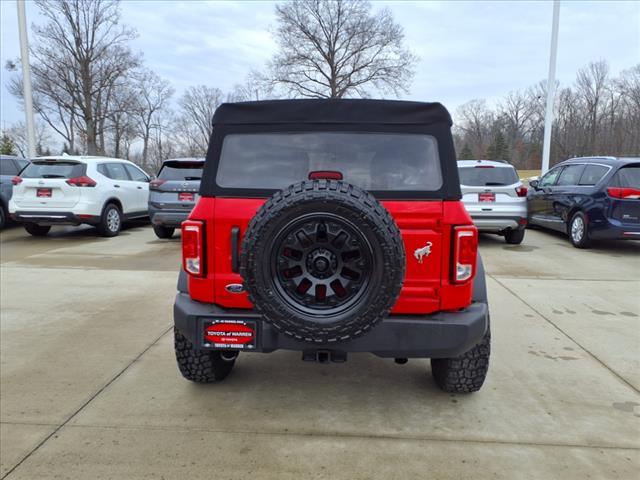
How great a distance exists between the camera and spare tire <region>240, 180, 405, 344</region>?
2.30 metres

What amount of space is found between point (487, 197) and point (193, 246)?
7069 mm

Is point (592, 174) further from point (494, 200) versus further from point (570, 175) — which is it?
point (494, 200)

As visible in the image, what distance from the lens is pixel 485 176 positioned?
8.84 meters

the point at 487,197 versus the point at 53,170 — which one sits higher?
the point at 53,170

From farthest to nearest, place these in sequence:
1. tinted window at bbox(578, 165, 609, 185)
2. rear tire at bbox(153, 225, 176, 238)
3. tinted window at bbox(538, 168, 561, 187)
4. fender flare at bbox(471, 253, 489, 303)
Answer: tinted window at bbox(538, 168, 561, 187), rear tire at bbox(153, 225, 176, 238), tinted window at bbox(578, 165, 609, 185), fender flare at bbox(471, 253, 489, 303)

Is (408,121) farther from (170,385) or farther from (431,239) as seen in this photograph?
(170,385)

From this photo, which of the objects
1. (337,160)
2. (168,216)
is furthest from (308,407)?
(168,216)

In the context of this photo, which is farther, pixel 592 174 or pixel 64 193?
pixel 64 193

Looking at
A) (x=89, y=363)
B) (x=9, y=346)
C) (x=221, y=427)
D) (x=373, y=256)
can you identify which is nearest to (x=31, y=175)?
(x=9, y=346)

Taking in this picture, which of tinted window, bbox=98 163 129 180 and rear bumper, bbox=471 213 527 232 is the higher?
tinted window, bbox=98 163 129 180

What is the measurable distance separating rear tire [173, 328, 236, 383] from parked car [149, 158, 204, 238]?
5.99 meters

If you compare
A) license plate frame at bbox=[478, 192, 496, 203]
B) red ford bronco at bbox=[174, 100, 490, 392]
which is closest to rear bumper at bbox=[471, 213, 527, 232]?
license plate frame at bbox=[478, 192, 496, 203]

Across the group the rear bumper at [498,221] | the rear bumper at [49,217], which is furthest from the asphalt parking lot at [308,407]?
the rear bumper at [49,217]

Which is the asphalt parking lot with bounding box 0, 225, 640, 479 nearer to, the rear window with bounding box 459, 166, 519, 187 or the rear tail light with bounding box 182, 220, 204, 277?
the rear tail light with bounding box 182, 220, 204, 277
